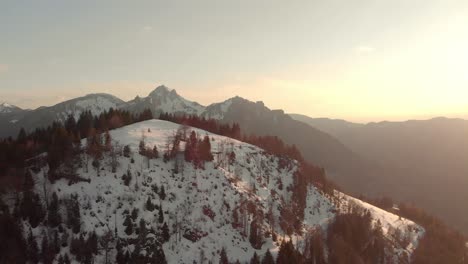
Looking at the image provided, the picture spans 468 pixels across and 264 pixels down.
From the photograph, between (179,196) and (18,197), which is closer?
(18,197)

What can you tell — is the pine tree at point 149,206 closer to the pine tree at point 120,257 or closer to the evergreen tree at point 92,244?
the pine tree at point 120,257

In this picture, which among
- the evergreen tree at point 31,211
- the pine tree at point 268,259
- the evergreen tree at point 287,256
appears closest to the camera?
the evergreen tree at point 31,211

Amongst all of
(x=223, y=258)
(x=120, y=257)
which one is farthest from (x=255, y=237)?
(x=120, y=257)

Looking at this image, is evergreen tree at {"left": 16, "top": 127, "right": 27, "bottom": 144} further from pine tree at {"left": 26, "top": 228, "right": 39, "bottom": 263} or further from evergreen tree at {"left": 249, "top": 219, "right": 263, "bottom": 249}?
evergreen tree at {"left": 249, "top": 219, "right": 263, "bottom": 249}

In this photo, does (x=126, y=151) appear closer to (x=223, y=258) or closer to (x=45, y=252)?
(x=45, y=252)

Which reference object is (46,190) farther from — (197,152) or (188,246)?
(197,152)

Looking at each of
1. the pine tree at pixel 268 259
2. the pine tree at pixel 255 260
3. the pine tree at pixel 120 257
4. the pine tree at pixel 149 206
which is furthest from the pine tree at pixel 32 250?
the pine tree at pixel 268 259

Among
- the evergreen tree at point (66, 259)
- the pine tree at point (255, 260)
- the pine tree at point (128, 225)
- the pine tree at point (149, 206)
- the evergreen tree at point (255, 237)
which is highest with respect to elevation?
the pine tree at point (149, 206)

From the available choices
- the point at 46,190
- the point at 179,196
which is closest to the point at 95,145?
the point at 46,190

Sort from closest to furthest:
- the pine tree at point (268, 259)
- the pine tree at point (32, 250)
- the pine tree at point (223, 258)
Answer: the pine tree at point (32, 250) → the pine tree at point (268, 259) → the pine tree at point (223, 258)
